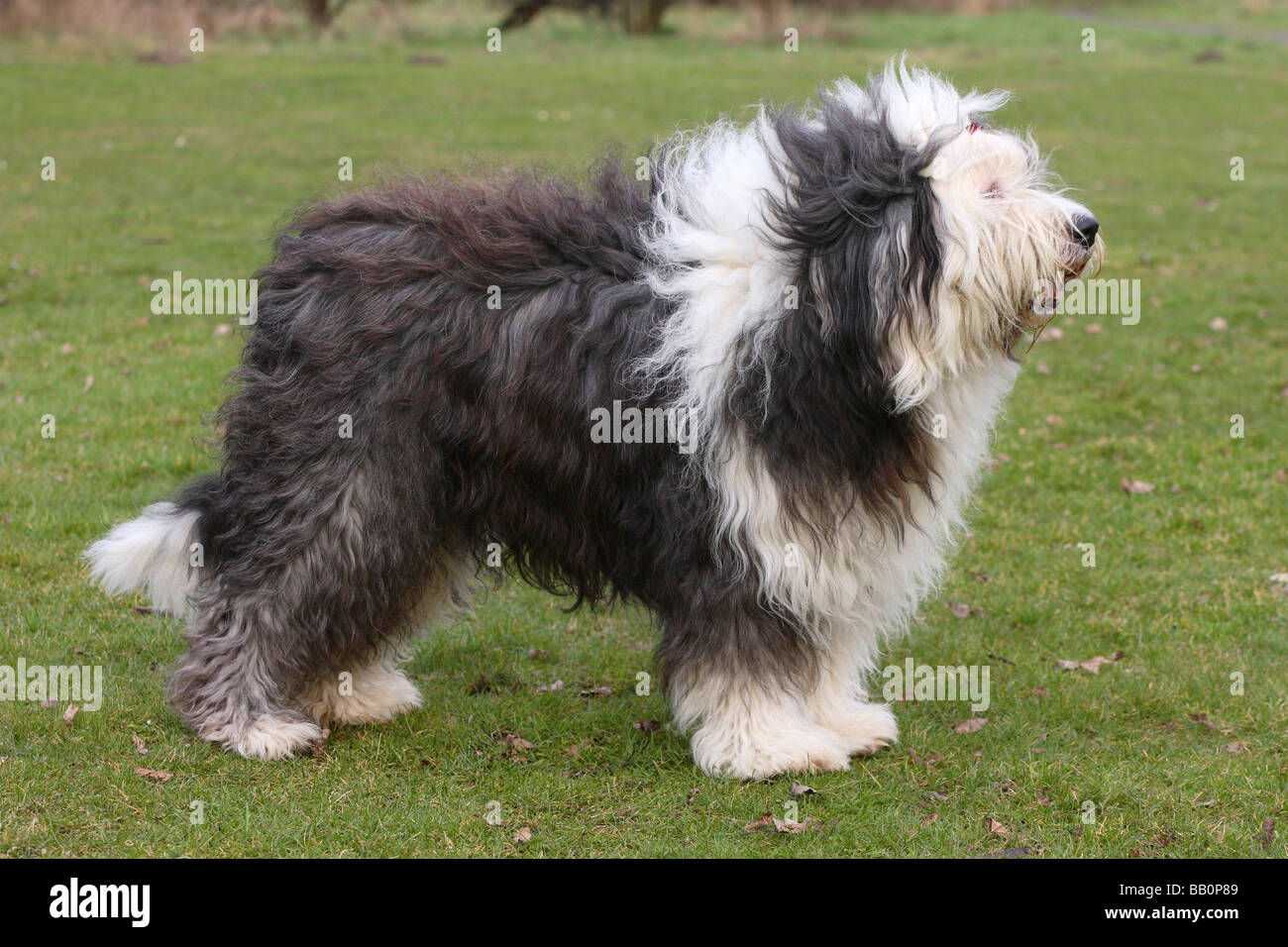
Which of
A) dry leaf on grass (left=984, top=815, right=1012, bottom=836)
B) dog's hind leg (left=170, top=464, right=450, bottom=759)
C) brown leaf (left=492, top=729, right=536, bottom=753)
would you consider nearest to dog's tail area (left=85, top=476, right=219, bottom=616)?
dog's hind leg (left=170, top=464, right=450, bottom=759)

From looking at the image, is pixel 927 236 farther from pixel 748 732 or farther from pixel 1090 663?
pixel 1090 663

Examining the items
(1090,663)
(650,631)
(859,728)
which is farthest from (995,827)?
(650,631)

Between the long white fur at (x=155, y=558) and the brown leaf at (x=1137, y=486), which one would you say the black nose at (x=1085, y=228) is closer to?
the long white fur at (x=155, y=558)

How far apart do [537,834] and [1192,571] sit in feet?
12.3

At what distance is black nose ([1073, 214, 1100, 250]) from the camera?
157 inches

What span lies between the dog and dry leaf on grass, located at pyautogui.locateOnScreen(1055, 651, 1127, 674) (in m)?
1.12

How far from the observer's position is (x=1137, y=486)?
7645 millimetres

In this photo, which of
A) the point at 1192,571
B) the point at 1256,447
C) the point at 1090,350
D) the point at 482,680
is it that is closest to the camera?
the point at 482,680

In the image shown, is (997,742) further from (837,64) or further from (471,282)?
(837,64)

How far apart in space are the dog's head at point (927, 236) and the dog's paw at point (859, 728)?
1.34 m

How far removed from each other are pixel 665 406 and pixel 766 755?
124cm

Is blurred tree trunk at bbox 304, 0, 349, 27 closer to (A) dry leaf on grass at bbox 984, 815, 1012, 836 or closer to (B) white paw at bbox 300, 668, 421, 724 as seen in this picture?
(B) white paw at bbox 300, 668, 421, 724

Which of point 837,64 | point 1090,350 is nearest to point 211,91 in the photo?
point 837,64

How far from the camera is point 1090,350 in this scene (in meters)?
10.2
